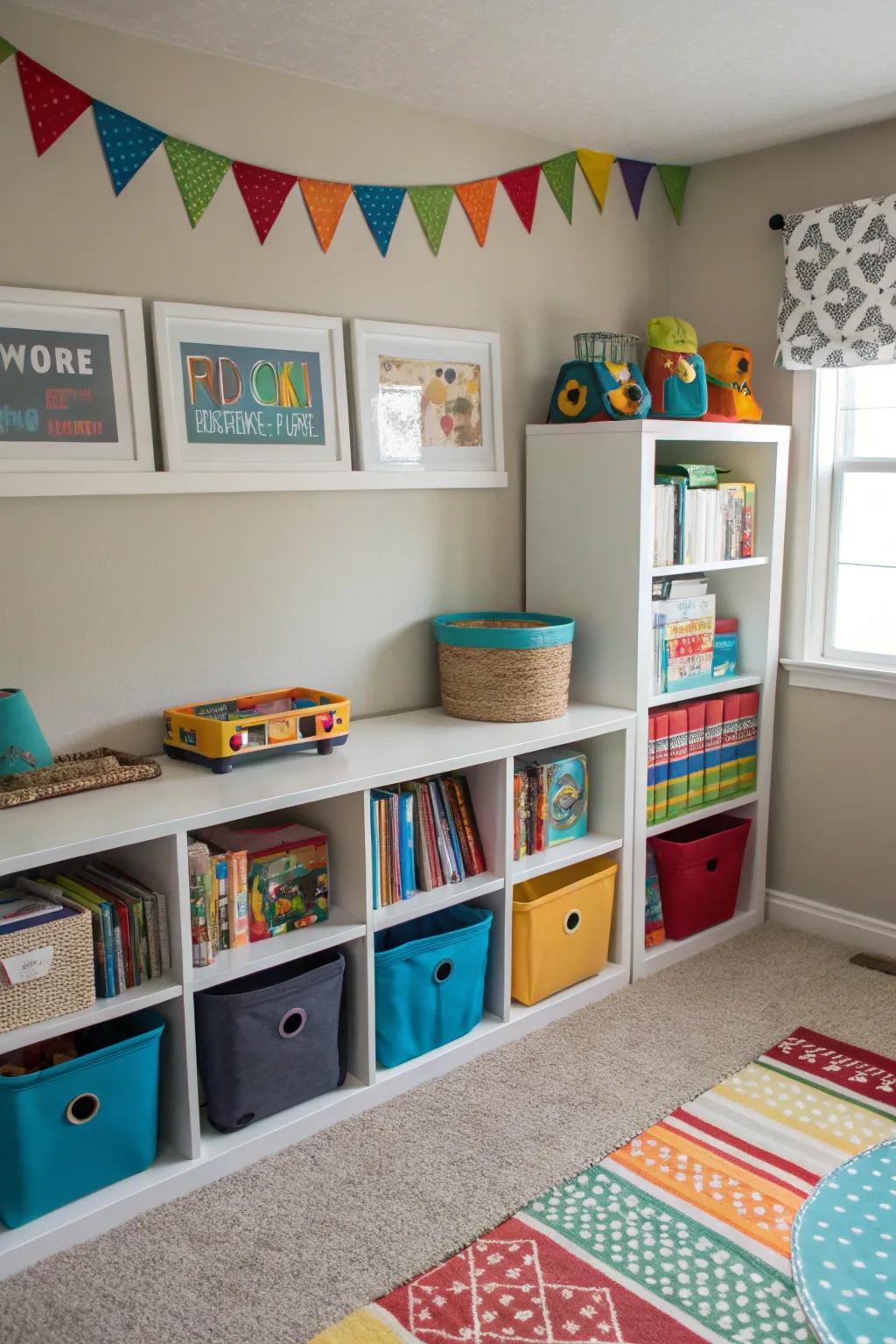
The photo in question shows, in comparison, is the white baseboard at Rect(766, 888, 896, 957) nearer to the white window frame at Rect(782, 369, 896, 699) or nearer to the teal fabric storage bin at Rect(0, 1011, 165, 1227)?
the white window frame at Rect(782, 369, 896, 699)

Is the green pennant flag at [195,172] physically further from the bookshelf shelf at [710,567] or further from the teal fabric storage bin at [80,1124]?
the teal fabric storage bin at [80,1124]

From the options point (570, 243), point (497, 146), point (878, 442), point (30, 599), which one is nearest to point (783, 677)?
point (878, 442)

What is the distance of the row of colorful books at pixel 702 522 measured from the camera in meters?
2.92

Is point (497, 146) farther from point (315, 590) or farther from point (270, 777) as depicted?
point (270, 777)

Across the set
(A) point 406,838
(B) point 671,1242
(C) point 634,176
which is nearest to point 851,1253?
(B) point 671,1242

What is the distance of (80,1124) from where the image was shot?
196 cm

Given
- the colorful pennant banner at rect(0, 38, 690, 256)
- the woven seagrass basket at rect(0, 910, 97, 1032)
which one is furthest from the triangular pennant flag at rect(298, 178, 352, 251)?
the woven seagrass basket at rect(0, 910, 97, 1032)

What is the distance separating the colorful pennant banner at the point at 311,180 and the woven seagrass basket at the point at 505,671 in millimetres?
973

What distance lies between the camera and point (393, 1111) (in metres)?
2.38

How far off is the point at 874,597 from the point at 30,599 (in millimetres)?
2245

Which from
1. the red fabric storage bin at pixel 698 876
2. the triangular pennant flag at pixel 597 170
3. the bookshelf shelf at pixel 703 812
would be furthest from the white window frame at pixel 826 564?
the triangular pennant flag at pixel 597 170

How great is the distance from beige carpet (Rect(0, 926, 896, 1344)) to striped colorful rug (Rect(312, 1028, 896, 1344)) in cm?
6

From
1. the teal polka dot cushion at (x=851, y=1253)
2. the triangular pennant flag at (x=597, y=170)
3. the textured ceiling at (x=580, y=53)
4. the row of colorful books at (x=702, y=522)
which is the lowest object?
the teal polka dot cushion at (x=851, y=1253)

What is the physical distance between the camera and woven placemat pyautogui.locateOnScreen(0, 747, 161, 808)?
2.10m
